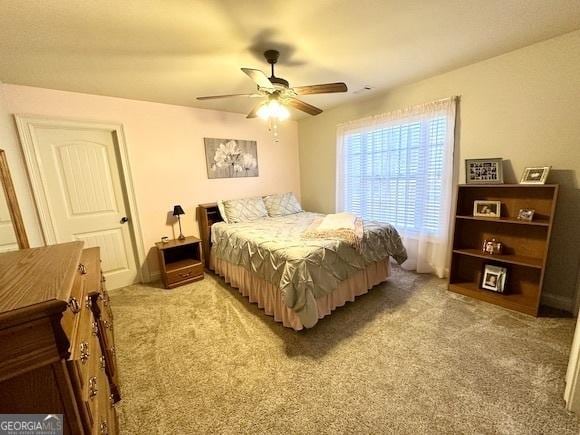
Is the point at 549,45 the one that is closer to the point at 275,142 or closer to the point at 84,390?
the point at 275,142

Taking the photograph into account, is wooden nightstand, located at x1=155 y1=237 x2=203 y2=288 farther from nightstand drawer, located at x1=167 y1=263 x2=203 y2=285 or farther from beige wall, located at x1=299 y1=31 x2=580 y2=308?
beige wall, located at x1=299 y1=31 x2=580 y2=308

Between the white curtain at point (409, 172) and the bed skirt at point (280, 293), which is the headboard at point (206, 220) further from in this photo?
the white curtain at point (409, 172)

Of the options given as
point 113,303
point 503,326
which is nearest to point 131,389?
point 113,303

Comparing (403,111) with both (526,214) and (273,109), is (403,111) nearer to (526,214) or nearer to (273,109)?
(526,214)

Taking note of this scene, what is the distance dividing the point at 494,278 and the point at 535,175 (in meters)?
1.04

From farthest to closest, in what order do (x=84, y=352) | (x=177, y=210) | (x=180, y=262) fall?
(x=180, y=262) → (x=177, y=210) → (x=84, y=352)

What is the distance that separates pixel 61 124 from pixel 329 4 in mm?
2904

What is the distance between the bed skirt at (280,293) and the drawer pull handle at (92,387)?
4.40 feet

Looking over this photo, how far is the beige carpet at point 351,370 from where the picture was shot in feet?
4.39

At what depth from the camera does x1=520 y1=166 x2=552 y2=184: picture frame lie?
208cm

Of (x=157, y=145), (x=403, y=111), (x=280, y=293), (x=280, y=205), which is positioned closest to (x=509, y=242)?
(x=403, y=111)

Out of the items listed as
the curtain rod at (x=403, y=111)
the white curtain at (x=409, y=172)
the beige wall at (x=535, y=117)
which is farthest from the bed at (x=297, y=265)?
the curtain rod at (x=403, y=111)

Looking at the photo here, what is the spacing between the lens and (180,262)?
328 centimetres

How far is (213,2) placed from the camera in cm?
143
